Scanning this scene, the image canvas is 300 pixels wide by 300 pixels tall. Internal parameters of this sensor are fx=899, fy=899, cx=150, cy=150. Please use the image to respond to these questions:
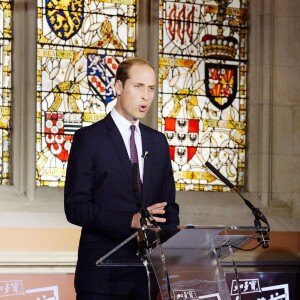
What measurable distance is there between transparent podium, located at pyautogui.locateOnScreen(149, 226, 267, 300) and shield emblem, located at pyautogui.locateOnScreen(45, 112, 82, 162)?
10.8 ft

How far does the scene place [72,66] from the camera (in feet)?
20.1

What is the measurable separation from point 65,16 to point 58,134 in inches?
32.6

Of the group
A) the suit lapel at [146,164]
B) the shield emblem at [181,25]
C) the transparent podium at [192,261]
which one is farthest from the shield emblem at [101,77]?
the transparent podium at [192,261]

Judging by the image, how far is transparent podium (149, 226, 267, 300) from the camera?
2.65 metres

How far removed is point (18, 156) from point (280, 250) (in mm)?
1920

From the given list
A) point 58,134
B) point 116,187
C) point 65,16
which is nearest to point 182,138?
point 58,134

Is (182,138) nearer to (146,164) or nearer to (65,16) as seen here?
(65,16)

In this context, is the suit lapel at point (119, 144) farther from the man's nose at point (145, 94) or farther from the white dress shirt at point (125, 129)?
the man's nose at point (145, 94)

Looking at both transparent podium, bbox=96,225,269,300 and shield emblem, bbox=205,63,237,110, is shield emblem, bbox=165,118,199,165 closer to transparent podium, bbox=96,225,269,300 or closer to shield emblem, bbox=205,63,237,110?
shield emblem, bbox=205,63,237,110

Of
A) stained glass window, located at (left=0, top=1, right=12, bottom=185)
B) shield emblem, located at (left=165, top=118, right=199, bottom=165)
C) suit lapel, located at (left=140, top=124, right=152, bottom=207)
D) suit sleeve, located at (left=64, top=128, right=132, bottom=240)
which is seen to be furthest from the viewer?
shield emblem, located at (left=165, top=118, right=199, bottom=165)

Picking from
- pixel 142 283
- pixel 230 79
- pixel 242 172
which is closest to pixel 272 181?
pixel 242 172

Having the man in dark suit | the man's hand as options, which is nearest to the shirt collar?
the man in dark suit

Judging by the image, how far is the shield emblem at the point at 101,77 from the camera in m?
6.18

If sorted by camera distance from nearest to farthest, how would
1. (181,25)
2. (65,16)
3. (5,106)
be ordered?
(5,106), (65,16), (181,25)
